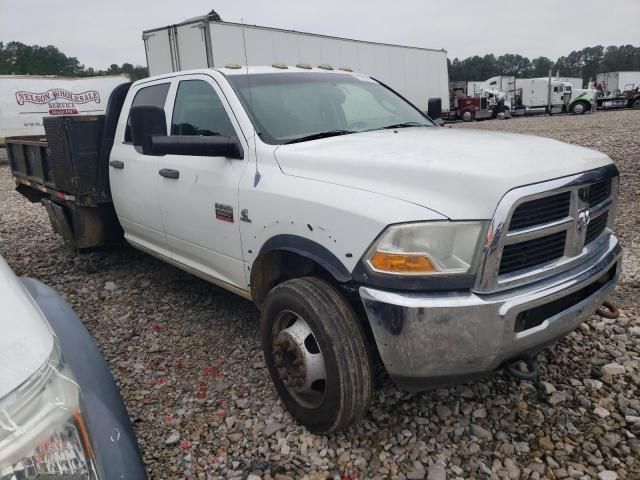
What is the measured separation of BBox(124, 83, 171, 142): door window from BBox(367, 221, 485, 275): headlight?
2638 mm

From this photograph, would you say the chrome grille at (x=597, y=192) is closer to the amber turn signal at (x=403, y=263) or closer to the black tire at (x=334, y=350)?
the amber turn signal at (x=403, y=263)

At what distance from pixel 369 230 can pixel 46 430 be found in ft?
4.88

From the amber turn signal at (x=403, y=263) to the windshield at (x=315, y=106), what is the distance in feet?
3.91

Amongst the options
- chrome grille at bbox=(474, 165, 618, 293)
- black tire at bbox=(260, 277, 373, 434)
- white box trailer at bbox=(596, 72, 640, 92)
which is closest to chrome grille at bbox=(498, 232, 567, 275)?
chrome grille at bbox=(474, 165, 618, 293)

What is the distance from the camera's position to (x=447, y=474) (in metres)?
2.43

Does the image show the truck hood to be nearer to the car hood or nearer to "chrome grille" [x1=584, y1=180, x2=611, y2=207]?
"chrome grille" [x1=584, y1=180, x2=611, y2=207]

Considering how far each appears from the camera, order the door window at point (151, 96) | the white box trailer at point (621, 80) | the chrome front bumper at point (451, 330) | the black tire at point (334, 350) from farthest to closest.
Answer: the white box trailer at point (621, 80) → the door window at point (151, 96) → the black tire at point (334, 350) → the chrome front bumper at point (451, 330)

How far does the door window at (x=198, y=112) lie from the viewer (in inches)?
136

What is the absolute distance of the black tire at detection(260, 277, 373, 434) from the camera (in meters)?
2.40

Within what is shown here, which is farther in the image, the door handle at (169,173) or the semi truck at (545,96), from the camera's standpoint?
the semi truck at (545,96)

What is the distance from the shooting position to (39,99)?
17.2 m

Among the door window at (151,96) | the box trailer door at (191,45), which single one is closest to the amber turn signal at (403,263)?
the door window at (151,96)

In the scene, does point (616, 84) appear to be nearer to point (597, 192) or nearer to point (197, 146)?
point (597, 192)

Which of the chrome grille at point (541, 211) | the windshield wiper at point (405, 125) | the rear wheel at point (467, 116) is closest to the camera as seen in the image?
the chrome grille at point (541, 211)
